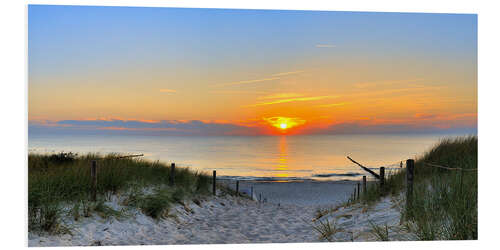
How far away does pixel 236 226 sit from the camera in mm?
7828

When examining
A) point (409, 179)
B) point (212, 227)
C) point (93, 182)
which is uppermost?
point (409, 179)

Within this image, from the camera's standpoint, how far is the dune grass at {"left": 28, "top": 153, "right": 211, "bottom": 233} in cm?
536

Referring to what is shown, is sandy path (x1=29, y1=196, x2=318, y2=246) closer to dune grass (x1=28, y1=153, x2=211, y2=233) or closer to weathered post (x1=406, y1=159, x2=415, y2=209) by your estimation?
dune grass (x1=28, y1=153, x2=211, y2=233)

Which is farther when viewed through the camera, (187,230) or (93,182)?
(187,230)

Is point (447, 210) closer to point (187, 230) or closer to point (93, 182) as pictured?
point (187, 230)

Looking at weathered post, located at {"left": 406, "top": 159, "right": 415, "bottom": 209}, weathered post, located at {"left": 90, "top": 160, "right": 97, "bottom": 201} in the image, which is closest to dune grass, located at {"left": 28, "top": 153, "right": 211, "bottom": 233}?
weathered post, located at {"left": 90, "top": 160, "right": 97, "bottom": 201}

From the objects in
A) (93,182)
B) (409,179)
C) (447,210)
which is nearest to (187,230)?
(93,182)

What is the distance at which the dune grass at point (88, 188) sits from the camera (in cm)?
536

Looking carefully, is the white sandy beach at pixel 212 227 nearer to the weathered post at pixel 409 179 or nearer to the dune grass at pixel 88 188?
the dune grass at pixel 88 188

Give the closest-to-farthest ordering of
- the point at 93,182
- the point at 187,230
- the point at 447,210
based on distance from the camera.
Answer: the point at 447,210, the point at 93,182, the point at 187,230

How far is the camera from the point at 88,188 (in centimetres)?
684

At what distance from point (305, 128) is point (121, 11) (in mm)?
3955
